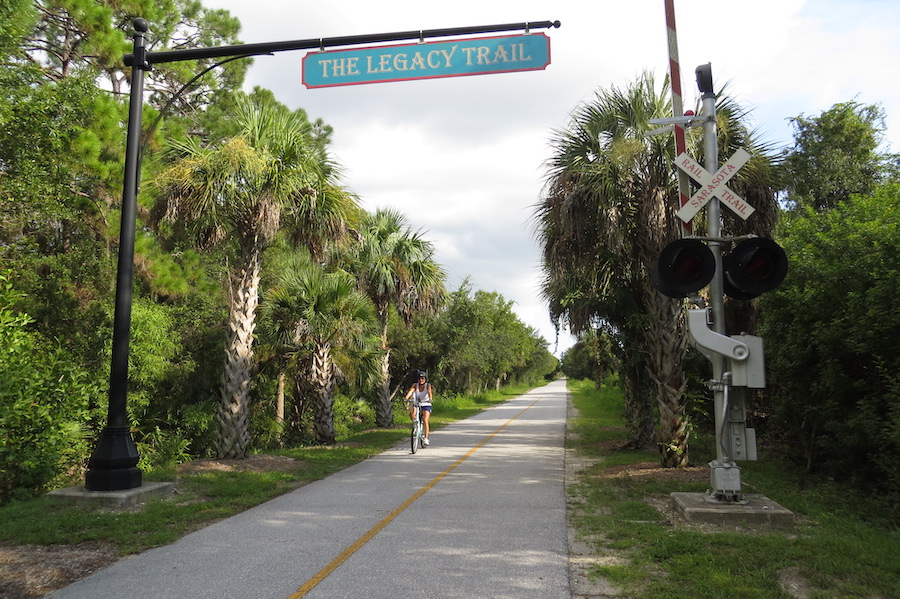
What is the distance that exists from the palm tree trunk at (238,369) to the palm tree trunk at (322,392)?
3.34m

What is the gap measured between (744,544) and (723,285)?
291 cm

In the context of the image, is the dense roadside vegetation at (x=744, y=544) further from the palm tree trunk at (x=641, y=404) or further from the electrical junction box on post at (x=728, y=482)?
the palm tree trunk at (x=641, y=404)

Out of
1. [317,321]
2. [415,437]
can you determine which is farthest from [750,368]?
[317,321]

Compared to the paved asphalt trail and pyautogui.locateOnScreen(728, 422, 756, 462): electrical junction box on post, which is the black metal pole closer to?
the paved asphalt trail

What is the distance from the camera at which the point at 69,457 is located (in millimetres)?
13016

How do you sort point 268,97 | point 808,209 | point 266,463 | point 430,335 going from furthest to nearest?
point 430,335 < point 268,97 < point 266,463 < point 808,209

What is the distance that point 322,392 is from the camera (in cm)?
1622

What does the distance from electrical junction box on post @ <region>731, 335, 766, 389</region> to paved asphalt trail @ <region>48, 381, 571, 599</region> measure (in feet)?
8.61

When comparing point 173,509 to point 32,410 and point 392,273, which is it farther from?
point 392,273

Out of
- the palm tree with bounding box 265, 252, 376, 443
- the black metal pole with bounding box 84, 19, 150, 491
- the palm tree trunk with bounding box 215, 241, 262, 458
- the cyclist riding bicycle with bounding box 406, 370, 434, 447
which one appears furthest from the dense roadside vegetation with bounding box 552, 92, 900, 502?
the black metal pole with bounding box 84, 19, 150, 491

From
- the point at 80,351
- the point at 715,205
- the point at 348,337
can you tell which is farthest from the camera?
the point at 348,337

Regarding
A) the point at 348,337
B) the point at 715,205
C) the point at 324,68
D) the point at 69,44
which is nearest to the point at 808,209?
the point at 715,205

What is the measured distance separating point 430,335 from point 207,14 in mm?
17023

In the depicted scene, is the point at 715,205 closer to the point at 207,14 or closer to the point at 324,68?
the point at 324,68
